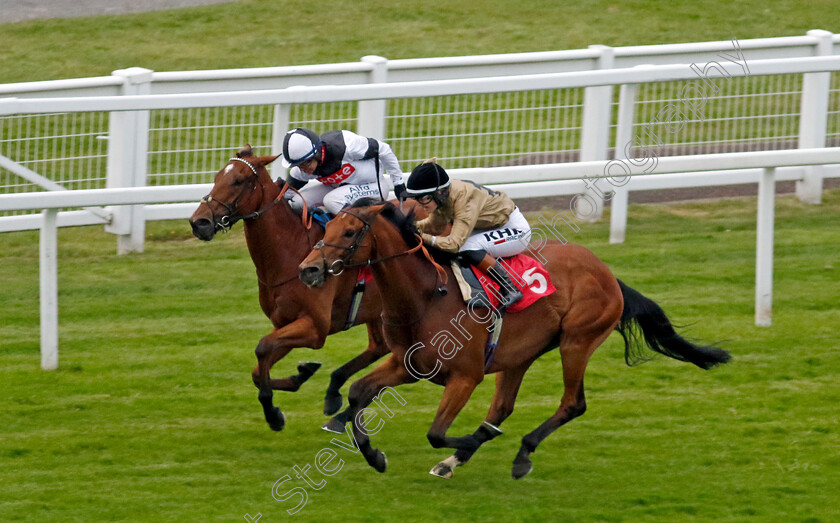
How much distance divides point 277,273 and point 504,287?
1147 mm

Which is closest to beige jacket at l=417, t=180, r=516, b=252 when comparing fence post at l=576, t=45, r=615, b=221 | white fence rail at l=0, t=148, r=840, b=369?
white fence rail at l=0, t=148, r=840, b=369

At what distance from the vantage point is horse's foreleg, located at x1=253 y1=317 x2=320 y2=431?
5.86 meters

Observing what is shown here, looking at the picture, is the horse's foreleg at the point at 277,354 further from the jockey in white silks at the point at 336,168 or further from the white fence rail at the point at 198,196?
the white fence rail at the point at 198,196

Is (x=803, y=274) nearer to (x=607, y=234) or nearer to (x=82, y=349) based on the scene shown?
(x=607, y=234)

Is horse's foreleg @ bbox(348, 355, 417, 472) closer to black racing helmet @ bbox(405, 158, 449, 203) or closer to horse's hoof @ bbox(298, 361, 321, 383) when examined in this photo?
black racing helmet @ bbox(405, 158, 449, 203)

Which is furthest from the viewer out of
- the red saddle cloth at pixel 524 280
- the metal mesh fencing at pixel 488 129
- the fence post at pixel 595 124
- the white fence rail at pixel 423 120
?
the fence post at pixel 595 124

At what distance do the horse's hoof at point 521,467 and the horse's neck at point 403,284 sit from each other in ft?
2.48

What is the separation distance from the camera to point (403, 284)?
5.29 meters

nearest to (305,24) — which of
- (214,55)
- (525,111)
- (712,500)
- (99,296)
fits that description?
(214,55)

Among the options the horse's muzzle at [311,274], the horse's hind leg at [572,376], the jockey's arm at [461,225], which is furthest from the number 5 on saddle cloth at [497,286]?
the horse's muzzle at [311,274]

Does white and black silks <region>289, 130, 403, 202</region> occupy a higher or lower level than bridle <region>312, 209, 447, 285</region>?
higher

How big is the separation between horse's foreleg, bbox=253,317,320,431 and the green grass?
15 cm

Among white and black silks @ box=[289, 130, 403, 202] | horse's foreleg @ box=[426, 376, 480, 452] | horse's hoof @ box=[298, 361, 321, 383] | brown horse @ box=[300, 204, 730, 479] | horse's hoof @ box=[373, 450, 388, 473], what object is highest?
white and black silks @ box=[289, 130, 403, 202]

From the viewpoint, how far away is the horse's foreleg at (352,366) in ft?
20.7
